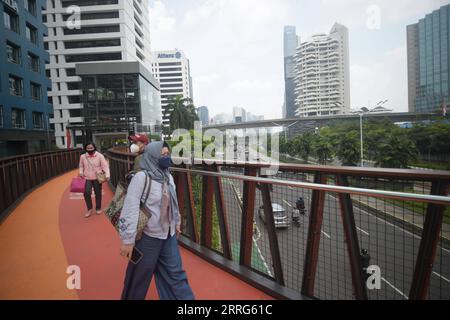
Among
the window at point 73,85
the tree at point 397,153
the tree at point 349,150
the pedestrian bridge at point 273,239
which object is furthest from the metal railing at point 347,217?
the window at point 73,85

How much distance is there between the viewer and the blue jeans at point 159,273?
7.59ft

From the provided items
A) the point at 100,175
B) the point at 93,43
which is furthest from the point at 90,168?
the point at 93,43

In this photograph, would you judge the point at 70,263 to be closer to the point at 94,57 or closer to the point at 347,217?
the point at 347,217

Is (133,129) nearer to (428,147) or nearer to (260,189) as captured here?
(260,189)

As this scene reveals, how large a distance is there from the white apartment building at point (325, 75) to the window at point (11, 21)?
6969 centimetres

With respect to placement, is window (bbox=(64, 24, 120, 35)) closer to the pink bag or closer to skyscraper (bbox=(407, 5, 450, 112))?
the pink bag

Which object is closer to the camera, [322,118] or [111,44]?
[111,44]

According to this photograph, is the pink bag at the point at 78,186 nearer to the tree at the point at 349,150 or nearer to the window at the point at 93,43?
the tree at the point at 349,150

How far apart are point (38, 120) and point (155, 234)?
32.5 m

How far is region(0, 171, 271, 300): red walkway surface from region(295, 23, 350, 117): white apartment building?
267 feet

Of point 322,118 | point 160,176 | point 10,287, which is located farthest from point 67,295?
point 322,118

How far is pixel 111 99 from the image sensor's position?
36.7m
